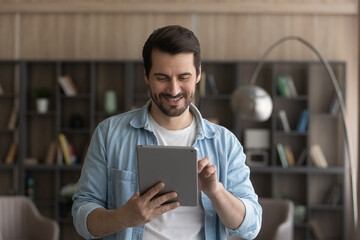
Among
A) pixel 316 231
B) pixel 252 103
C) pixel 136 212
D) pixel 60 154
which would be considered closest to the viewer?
pixel 136 212

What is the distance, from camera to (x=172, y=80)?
1655mm

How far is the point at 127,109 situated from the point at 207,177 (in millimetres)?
Result: 4539

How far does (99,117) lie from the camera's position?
20.6ft

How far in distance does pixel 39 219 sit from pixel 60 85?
5.86ft

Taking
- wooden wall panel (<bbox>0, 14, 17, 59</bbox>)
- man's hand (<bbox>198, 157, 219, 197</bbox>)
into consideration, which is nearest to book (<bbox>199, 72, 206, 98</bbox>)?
wooden wall panel (<bbox>0, 14, 17, 59</bbox>)

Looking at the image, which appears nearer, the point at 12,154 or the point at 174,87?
the point at 174,87

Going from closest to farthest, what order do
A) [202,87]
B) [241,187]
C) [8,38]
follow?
[241,187] < [202,87] < [8,38]

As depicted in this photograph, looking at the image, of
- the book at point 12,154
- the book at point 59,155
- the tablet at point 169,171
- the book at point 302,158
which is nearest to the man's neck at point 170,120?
the tablet at point 169,171

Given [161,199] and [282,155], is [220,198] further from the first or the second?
[282,155]

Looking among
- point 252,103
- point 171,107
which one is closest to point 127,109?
point 252,103

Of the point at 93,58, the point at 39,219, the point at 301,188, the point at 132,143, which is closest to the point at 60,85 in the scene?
the point at 93,58

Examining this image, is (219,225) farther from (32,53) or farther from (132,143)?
(32,53)

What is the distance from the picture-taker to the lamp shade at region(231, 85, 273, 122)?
14.1 feet

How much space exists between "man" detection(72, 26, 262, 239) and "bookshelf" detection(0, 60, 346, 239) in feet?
13.7
